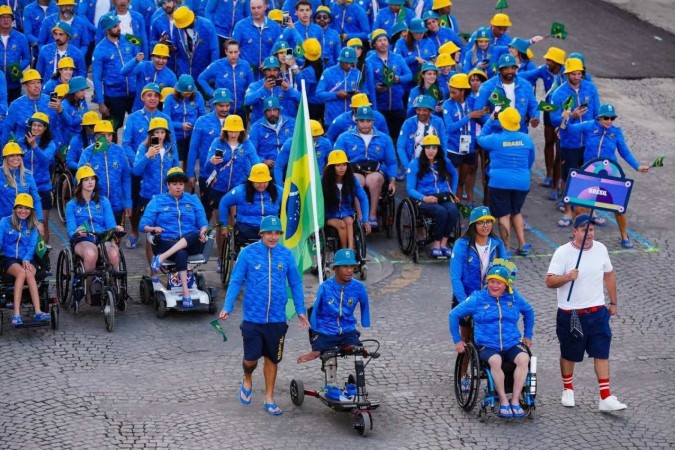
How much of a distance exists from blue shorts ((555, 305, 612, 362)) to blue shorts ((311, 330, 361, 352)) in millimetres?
2060

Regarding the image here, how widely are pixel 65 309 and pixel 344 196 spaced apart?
12.1 feet

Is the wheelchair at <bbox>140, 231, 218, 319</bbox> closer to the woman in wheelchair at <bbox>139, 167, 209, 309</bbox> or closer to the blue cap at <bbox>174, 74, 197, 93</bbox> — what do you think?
the woman in wheelchair at <bbox>139, 167, 209, 309</bbox>

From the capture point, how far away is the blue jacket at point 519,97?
19.3m

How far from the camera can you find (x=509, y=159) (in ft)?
59.2

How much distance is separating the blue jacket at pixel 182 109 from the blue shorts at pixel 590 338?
7.32m

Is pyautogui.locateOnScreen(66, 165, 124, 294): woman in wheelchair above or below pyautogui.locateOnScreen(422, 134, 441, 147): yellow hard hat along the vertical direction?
below

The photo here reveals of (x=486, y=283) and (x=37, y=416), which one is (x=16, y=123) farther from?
(x=486, y=283)

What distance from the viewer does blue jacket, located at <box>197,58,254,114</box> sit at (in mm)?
19969

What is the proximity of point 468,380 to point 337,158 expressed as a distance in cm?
455

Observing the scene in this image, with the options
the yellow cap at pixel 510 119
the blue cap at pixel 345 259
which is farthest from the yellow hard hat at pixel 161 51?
the blue cap at pixel 345 259

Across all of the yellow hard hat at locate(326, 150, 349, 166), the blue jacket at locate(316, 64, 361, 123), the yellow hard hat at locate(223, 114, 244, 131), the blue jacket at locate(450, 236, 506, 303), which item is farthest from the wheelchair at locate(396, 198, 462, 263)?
the blue jacket at locate(450, 236, 506, 303)

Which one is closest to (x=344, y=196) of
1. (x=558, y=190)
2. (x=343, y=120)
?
(x=343, y=120)

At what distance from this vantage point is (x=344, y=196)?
57.0ft

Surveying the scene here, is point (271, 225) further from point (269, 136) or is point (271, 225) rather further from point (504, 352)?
point (269, 136)
